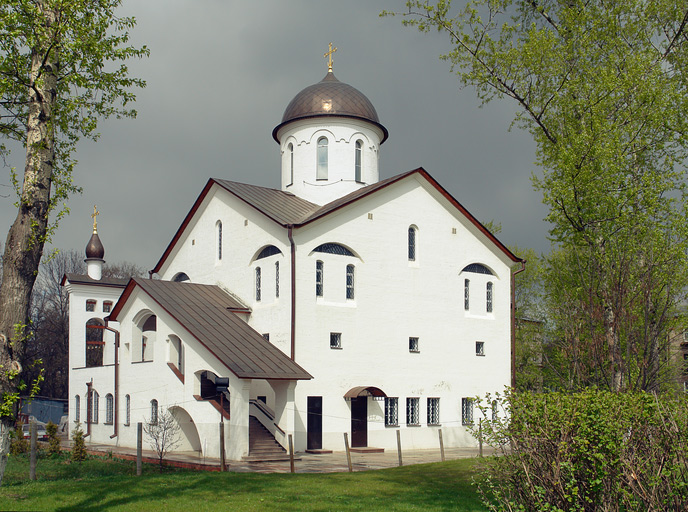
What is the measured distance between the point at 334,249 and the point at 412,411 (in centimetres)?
654

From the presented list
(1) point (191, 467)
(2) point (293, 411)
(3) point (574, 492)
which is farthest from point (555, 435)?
(2) point (293, 411)

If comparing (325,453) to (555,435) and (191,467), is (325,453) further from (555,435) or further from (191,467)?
(555,435)

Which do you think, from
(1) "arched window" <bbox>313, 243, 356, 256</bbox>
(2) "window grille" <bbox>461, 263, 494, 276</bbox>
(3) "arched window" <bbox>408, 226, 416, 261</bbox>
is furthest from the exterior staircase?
(2) "window grille" <bbox>461, 263, 494, 276</bbox>

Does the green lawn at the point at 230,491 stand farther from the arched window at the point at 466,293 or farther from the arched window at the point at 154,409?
the arched window at the point at 466,293

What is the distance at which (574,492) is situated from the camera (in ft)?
24.5

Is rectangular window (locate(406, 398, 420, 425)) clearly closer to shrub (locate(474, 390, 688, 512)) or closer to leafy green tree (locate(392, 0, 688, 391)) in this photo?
leafy green tree (locate(392, 0, 688, 391))

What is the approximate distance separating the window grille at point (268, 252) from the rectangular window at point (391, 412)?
21.2 feet

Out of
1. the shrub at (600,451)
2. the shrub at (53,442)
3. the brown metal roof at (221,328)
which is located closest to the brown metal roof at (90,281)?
the brown metal roof at (221,328)

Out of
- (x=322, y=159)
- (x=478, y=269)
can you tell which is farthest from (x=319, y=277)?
(x=478, y=269)

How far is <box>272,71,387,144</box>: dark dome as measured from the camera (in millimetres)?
29281

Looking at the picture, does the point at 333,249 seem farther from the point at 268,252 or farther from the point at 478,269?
the point at 478,269

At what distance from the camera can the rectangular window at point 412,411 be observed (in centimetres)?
2536

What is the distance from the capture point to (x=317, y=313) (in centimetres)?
2370

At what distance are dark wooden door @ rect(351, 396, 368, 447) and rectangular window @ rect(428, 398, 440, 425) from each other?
3.02 m
